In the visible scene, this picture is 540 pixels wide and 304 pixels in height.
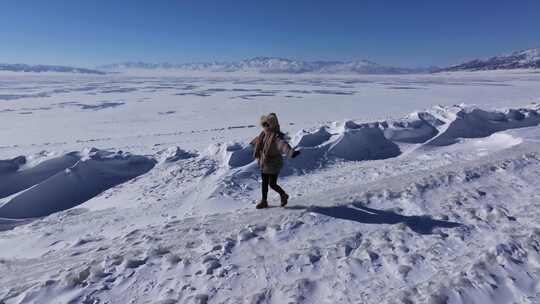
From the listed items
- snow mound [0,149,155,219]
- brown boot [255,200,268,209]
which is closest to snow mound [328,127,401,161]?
brown boot [255,200,268,209]

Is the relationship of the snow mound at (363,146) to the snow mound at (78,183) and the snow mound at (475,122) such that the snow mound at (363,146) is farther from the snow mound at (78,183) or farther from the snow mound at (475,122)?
the snow mound at (78,183)

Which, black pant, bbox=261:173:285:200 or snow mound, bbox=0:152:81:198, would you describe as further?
snow mound, bbox=0:152:81:198

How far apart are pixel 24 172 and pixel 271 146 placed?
693cm

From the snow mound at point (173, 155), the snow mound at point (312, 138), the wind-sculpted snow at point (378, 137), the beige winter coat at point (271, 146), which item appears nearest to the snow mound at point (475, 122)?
the wind-sculpted snow at point (378, 137)

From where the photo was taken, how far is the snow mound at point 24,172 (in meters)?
8.53

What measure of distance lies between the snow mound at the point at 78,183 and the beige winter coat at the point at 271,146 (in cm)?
503

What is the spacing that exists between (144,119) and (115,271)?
19039 mm

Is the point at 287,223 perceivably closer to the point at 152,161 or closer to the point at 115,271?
the point at 115,271

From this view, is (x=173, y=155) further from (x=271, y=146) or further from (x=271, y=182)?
(x=271, y=146)

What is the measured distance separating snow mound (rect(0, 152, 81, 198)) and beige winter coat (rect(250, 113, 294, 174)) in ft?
20.9

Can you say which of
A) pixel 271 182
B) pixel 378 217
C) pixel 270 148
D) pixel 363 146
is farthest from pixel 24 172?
pixel 363 146

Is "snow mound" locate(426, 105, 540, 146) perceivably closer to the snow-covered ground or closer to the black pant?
the snow-covered ground

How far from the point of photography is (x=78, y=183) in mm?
8648

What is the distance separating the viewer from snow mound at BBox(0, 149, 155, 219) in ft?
25.0
